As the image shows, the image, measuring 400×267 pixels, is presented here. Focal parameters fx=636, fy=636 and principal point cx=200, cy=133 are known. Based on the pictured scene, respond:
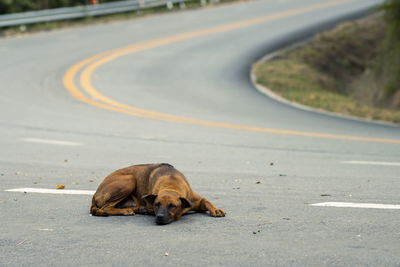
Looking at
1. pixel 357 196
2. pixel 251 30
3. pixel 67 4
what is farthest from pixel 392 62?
pixel 67 4

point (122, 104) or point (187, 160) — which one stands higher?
point (187, 160)

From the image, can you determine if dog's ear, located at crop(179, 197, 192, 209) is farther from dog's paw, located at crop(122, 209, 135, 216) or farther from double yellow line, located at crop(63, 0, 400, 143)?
double yellow line, located at crop(63, 0, 400, 143)

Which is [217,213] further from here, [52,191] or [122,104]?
[122,104]

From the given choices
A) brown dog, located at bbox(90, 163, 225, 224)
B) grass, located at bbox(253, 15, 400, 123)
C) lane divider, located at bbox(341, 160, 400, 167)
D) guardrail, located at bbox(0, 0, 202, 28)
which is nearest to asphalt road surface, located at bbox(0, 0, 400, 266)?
lane divider, located at bbox(341, 160, 400, 167)

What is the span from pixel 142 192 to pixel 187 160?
11.3 ft

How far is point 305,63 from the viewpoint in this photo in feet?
82.4

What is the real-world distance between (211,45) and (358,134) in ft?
51.9

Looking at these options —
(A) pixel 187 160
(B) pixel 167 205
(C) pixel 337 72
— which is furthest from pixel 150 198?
(C) pixel 337 72

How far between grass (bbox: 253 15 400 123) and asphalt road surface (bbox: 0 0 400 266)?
1037 mm

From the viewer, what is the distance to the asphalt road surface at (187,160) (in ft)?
16.5

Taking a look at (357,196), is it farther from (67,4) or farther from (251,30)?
(67,4)

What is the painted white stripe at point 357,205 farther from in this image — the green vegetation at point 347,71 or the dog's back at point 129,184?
the green vegetation at point 347,71

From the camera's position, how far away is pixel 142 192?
602 centimetres

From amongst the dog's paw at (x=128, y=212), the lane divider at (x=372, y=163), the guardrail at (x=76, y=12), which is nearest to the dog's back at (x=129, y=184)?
the dog's paw at (x=128, y=212)
